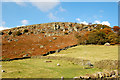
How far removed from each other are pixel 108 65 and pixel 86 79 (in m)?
5.52

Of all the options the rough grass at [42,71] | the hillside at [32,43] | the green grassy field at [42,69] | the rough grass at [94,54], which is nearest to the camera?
the rough grass at [42,71]

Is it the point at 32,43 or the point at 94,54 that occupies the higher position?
the point at 32,43

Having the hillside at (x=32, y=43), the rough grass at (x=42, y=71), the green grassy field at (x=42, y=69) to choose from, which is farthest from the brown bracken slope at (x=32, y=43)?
the rough grass at (x=42, y=71)

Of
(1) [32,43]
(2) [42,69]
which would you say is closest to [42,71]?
(2) [42,69]

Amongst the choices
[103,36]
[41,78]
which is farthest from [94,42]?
[41,78]

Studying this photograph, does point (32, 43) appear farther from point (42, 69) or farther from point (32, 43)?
point (42, 69)

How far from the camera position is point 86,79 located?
385 inches

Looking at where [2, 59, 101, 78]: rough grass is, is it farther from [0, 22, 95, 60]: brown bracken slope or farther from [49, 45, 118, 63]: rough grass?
[0, 22, 95, 60]: brown bracken slope

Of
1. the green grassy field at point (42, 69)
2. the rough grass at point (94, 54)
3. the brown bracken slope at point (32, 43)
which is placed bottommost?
the green grassy field at point (42, 69)

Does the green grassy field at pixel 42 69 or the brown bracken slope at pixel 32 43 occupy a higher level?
the brown bracken slope at pixel 32 43

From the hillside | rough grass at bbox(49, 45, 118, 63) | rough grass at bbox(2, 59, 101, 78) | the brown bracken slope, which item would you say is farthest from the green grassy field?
the brown bracken slope

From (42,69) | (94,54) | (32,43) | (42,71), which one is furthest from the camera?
(32,43)

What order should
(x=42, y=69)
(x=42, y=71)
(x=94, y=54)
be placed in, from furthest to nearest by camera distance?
(x=94, y=54), (x=42, y=69), (x=42, y=71)

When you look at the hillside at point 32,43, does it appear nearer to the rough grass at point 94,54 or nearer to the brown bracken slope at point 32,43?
the brown bracken slope at point 32,43
